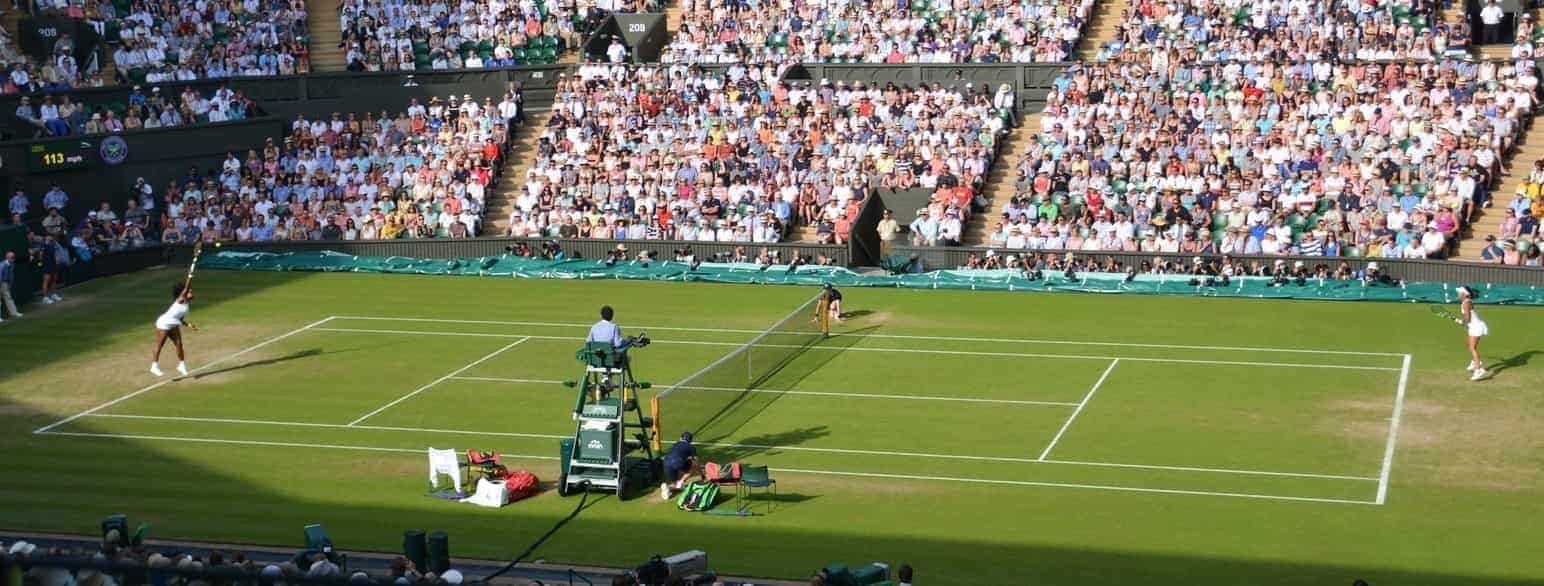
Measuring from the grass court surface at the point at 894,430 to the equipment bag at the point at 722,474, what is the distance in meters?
0.78

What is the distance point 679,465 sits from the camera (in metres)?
28.6

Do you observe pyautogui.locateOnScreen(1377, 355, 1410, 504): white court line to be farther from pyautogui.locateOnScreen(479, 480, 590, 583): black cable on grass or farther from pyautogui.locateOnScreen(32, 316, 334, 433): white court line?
pyautogui.locateOnScreen(32, 316, 334, 433): white court line

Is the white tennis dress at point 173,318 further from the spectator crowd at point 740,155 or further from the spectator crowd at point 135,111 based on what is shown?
the spectator crowd at point 135,111

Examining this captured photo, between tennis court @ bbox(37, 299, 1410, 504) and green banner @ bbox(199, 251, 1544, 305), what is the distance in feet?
17.7

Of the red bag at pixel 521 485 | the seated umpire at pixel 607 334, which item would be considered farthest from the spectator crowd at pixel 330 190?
the seated umpire at pixel 607 334

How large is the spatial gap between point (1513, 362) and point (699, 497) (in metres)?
16.8

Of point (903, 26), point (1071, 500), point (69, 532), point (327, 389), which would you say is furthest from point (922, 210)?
point (69, 532)

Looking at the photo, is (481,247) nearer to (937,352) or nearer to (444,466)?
(937,352)

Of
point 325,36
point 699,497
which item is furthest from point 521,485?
point 325,36

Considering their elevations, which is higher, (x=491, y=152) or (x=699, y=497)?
(x=491, y=152)

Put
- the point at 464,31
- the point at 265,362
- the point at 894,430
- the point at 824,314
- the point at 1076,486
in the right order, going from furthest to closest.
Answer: the point at 464,31 → the point at 824,314 → the point at 265,362 → the point at 894,430 → the point at 1076,486

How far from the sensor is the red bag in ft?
94.7

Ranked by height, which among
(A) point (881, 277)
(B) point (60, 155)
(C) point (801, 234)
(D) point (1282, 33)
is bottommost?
(A) point (881, 277)

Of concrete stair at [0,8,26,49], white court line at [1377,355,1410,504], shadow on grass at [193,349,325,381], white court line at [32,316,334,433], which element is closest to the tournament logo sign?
concrete stair at [0,8,26,49]
